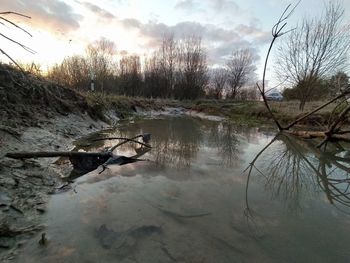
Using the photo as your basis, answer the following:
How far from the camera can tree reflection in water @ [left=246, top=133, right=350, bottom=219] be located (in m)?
4.31

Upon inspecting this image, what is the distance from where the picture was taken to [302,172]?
18.2 ft

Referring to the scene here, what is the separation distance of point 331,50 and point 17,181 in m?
17.7

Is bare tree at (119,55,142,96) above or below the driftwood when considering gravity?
above

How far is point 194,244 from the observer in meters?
2.66

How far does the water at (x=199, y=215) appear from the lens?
8.30 feet

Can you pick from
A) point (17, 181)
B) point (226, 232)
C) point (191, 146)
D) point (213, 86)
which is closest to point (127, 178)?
point (17, 181)

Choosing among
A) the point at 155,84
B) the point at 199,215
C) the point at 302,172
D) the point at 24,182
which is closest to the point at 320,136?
the point at 302,172

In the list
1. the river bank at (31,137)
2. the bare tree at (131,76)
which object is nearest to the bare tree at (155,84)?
the bare tree at (131,76)

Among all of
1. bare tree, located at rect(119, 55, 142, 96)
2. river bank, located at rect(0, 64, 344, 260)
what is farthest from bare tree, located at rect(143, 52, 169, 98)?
river bank, located at rect(0, 64, 344, 260)

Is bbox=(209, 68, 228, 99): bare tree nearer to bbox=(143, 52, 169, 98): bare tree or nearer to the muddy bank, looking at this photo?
bbox=(143, 52, 169, 98): bare tree

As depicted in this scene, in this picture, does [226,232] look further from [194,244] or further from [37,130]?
[37,130]

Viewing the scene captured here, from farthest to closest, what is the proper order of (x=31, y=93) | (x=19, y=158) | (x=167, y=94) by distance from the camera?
(x=167, y=94) → (x=31, y=93) → (x=19, y=158)

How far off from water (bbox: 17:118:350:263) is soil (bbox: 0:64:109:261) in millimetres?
254

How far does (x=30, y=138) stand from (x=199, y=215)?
162 inches
